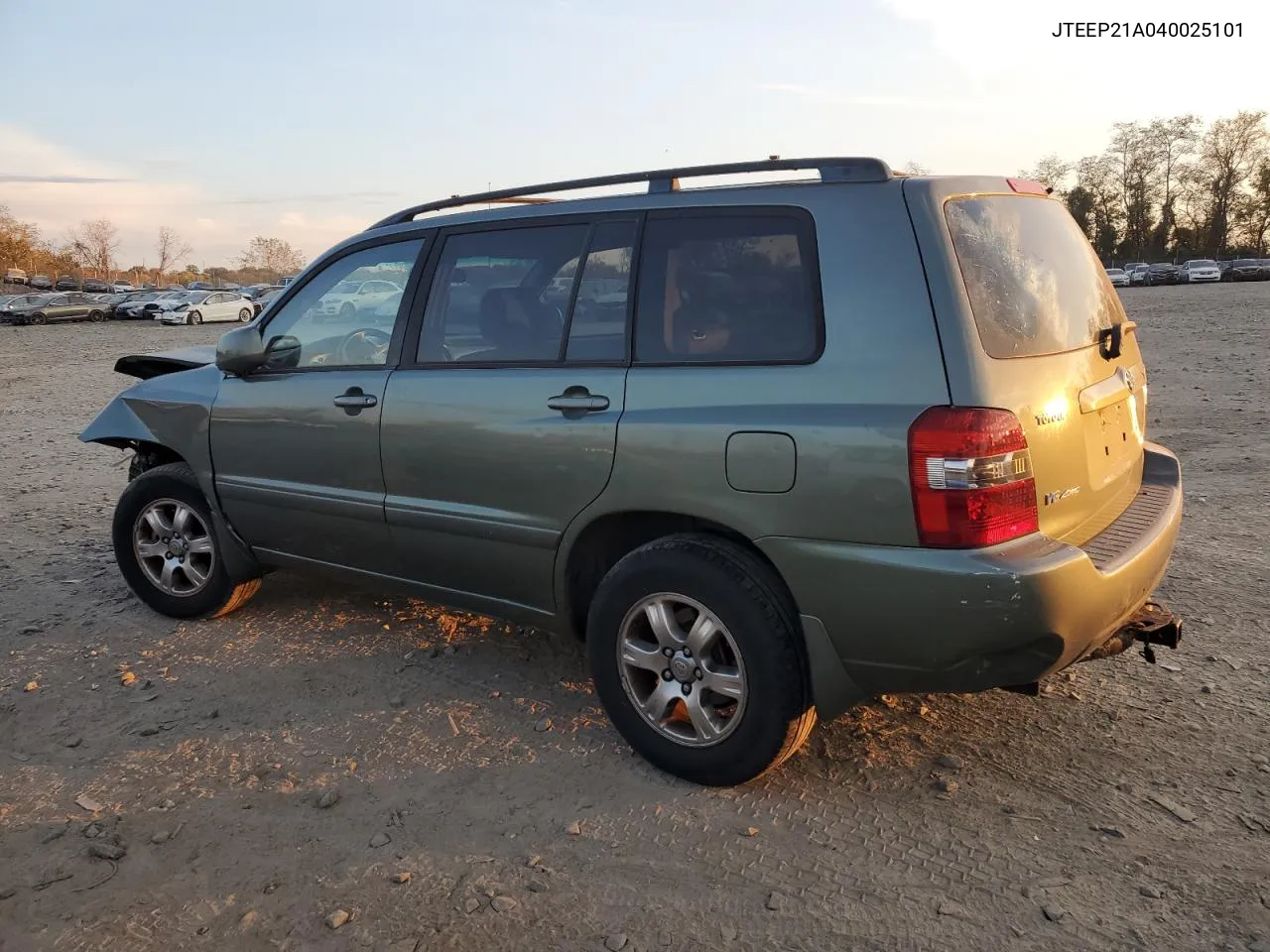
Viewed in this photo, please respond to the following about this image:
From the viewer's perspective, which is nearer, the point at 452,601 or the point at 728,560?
the point at 728,560

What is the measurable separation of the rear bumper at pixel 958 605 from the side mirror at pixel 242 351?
8.63 feet

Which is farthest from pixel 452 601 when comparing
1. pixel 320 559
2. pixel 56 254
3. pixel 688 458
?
pixel 56 254

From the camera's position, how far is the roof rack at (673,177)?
9.66 ft

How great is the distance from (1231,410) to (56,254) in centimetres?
10733

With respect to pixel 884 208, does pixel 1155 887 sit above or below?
below

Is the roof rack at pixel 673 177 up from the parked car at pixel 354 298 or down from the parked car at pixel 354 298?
up

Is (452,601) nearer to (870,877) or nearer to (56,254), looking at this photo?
(870,877)

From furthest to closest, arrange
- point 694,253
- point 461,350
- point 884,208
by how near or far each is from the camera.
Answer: point 461,350 → point 694,253 → point 884,208

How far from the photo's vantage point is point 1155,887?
2.58 meters

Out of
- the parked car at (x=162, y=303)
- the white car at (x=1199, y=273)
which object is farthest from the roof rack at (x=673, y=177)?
the white car at (x=1199, y=273)

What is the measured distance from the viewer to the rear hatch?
2.70m

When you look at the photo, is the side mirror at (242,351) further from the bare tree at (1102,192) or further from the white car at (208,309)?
the bare tree at (1102,192)

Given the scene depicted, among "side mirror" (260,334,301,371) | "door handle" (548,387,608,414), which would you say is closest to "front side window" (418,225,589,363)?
"door handle" (548,387,608,414)

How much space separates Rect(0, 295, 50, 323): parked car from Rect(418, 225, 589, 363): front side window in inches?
1730
